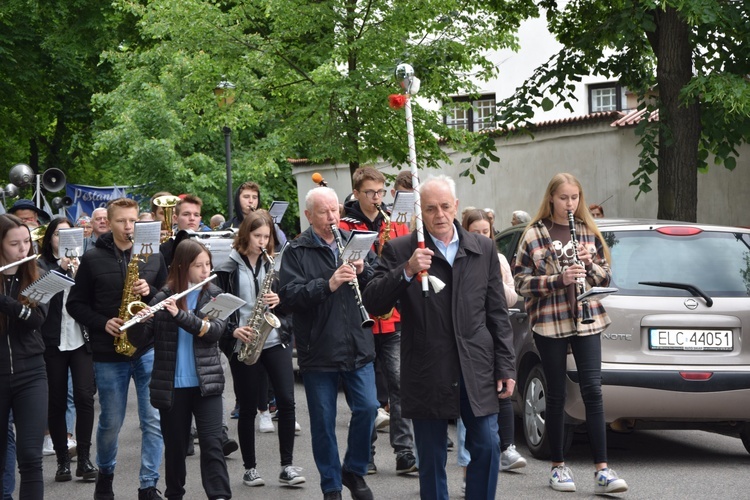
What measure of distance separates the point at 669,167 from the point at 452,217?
34.9 feet

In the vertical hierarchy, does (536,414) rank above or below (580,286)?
below

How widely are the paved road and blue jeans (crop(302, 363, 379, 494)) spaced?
69cm

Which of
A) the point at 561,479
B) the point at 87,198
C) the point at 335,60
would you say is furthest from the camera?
the point at 87,198

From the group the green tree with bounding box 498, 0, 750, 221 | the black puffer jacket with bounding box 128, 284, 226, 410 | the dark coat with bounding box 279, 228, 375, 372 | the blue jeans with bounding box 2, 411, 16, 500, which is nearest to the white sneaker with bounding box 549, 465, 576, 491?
the dark coat with bounding box 279, 228, 375, 372

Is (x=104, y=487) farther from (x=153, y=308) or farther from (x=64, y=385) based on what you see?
(x=153, y=308)

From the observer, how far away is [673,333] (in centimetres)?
868

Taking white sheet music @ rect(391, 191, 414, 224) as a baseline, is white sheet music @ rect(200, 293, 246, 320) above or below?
below

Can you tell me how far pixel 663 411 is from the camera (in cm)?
866

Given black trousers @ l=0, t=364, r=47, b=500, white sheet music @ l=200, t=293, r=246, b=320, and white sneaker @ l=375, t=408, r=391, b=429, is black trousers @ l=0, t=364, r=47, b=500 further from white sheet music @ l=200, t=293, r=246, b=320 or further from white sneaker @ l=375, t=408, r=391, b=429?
white sneaker @ l=375, t=408, r=391, b=429

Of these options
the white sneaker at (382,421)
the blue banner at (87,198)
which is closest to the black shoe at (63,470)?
the white sneaker at (382,421)

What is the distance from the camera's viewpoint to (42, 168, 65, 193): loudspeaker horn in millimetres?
25953

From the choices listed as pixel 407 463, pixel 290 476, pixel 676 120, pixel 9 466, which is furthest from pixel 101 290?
pixel 676 120

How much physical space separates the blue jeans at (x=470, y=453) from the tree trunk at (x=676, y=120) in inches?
416

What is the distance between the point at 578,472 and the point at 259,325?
2489 millimetres
